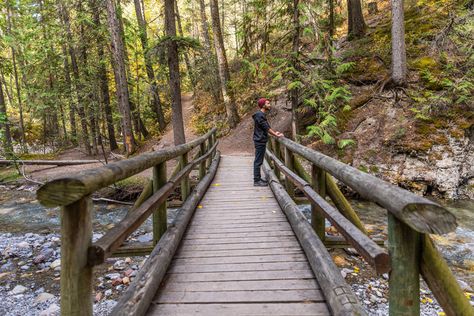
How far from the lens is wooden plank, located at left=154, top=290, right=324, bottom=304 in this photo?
9.53 feet

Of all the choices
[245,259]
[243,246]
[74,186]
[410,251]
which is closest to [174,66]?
[243,246]

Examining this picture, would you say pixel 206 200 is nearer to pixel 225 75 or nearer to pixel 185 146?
pixel 185 146

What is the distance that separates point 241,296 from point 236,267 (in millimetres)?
639

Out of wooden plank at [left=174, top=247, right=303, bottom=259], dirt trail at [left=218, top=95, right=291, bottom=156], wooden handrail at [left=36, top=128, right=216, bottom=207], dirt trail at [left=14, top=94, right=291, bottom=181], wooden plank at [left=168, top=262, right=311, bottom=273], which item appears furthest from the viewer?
dirt trail at [left=218, top=95, right=291, bottom=156]

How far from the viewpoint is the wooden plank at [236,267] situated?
354 cm

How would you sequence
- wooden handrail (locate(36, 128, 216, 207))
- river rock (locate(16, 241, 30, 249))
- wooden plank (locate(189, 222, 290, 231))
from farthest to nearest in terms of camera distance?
river rock (locate(16, 241, 30, 249)) → wooden plank (locate(189, 222, 290, 231)) → wooden handrail (locate(36, 128, 216, 207))

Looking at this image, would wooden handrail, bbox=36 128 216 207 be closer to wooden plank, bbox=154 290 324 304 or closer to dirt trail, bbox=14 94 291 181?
wooden plank, bbox=154 290 324 304

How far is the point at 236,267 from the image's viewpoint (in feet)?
11.9

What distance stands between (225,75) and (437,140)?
38.1 ft

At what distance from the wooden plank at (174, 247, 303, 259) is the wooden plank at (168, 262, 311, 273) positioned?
27 centimetres

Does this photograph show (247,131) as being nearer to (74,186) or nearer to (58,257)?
(58,257)

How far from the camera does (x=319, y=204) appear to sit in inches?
134

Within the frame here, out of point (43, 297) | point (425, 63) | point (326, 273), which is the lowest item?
point (43, 297)

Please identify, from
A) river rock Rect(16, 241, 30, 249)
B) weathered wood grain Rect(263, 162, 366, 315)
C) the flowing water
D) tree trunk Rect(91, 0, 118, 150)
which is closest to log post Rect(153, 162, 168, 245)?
weathered wood grain Rect(263, 162, 366, 315)
